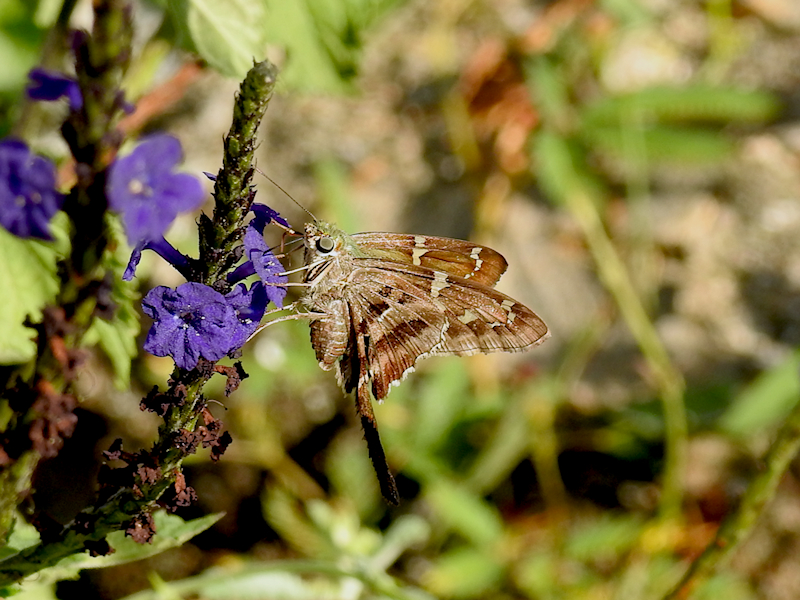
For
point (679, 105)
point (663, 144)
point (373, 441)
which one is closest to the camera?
point (373, 441)

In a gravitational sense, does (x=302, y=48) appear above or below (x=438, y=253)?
above

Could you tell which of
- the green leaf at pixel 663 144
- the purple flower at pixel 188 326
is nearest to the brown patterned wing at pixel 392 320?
the purple flower at pixel 188 326

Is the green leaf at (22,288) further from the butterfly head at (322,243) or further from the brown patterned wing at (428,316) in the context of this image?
the brown patterned wing at (428,316)

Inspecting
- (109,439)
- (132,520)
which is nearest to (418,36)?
(109,439)

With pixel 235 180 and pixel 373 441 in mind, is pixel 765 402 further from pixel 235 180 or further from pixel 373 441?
pixel 235 180

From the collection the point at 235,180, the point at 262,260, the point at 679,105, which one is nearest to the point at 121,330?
the point at 262,260

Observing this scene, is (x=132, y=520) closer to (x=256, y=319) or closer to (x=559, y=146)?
(x=256, y=319)
